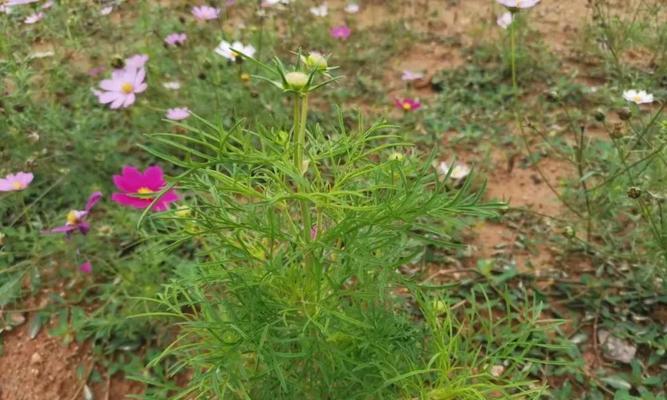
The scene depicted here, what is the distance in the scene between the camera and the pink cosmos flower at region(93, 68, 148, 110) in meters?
1.88

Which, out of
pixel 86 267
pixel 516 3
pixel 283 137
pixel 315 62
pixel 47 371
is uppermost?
pixel 315 62

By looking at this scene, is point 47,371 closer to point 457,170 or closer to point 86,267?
point 86,267

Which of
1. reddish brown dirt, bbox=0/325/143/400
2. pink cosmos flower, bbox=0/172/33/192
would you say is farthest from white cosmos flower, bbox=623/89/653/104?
pink cosmos flower, bbox=0/172/33/192

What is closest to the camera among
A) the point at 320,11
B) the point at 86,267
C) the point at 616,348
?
the point at 616,348

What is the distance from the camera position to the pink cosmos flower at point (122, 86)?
1879 millimetres

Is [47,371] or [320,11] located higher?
[320,11]

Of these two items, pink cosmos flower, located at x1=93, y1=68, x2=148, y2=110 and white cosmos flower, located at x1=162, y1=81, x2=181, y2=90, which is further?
white cosmos flower, located at x1=162, y1=81, x2=181, y2=90

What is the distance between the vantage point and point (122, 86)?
192 cm

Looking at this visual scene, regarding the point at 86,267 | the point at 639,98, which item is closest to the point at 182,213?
the point at 86,267

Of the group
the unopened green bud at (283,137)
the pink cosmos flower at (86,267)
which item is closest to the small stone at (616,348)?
the unopened green bud at (283,137)

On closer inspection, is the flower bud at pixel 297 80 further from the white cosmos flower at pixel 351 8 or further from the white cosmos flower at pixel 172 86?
the white cosmos flower at pixel 351 8

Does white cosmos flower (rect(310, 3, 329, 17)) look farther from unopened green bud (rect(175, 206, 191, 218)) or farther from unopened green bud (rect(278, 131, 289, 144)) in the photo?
unopened green bud (rect(278, 131, 289, 144))

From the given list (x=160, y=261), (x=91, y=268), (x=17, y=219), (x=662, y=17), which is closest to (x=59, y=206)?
(x=17, y=219)

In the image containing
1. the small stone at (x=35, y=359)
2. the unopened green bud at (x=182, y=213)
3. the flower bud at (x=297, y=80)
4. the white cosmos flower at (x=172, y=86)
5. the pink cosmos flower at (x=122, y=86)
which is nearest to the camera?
the flower bud at (x=297, y=80)
